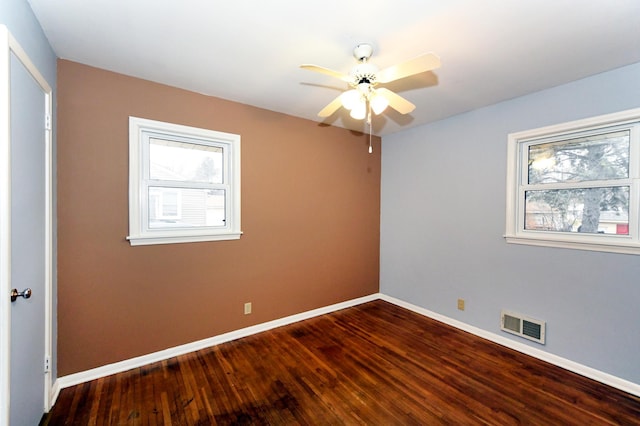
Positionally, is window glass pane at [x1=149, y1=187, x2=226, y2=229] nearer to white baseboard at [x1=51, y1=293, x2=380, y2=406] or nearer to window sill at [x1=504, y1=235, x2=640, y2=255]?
white baseboard at [x1=51, y1=293, x2=380, y2=406]

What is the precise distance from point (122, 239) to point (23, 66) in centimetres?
132

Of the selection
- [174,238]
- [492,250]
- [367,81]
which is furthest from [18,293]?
[492,250]

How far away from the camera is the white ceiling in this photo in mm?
1547

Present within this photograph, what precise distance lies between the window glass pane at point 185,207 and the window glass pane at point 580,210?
10.4ft

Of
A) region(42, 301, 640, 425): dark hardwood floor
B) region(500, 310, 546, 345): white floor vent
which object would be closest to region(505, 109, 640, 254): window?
region(500, 310, 546, 345): white floor vent

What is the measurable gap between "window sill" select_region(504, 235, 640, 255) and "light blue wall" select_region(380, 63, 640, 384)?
0.18 feet

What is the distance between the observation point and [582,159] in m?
2.43

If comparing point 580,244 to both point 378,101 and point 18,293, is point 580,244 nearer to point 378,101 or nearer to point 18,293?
point 378,101

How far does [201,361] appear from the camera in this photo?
248cm

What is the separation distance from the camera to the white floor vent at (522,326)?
101 inches

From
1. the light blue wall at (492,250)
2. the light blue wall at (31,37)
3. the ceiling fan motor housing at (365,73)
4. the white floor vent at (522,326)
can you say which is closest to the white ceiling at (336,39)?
the light blue wall at (31,37)

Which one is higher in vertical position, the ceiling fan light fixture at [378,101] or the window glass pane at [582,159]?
the ceiling fan light fixture at [378,101]

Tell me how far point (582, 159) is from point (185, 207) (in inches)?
145

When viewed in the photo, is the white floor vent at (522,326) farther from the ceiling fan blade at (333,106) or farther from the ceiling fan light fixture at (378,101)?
the ceiling fan blade at (333,106)
